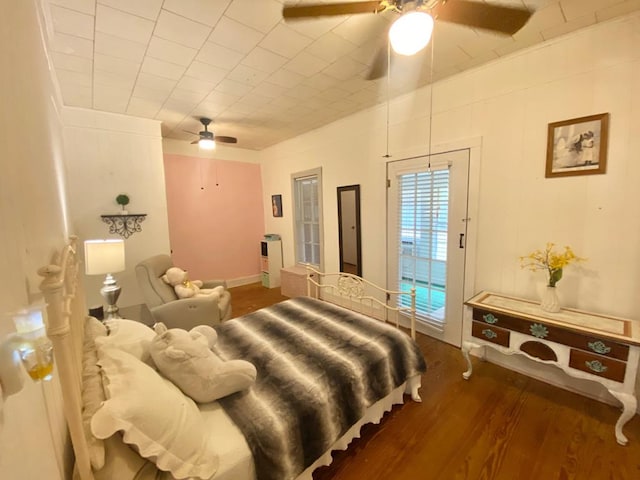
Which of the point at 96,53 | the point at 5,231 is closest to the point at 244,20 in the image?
the point at 96,53

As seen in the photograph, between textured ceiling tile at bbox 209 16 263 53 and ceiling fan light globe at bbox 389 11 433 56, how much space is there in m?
1.02

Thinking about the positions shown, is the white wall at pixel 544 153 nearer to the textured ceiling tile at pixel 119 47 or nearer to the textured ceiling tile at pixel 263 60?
the textured ceiling tile at pixel 263 60

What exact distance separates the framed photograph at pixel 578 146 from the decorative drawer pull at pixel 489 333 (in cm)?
128

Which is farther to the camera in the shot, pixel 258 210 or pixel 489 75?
pixel 258 210

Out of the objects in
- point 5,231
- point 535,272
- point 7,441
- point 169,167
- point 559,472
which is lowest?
point 559,472

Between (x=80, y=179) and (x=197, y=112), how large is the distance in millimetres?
1502

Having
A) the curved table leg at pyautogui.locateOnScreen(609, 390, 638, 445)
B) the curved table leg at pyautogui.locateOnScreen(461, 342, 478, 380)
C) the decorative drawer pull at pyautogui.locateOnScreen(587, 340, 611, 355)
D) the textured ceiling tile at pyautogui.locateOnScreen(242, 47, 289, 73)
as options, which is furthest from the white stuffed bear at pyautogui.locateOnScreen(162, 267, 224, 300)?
the curved table leg at pyautogui.locateOnScreen(609, 390, 638, 445)

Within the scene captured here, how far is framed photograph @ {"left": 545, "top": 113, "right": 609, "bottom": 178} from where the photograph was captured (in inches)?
73.9

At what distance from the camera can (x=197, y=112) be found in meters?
3.20

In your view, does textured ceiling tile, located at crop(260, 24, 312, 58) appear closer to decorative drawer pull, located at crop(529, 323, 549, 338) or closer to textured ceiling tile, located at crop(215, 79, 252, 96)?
textured ceiling tile, located at crop(215, 79, 252, 96)

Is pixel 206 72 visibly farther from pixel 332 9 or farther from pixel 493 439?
pixel 493 439

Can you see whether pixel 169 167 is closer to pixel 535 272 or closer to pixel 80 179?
pixel 80 179

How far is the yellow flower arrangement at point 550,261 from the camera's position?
6.31 feet

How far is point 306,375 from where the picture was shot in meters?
1.52
